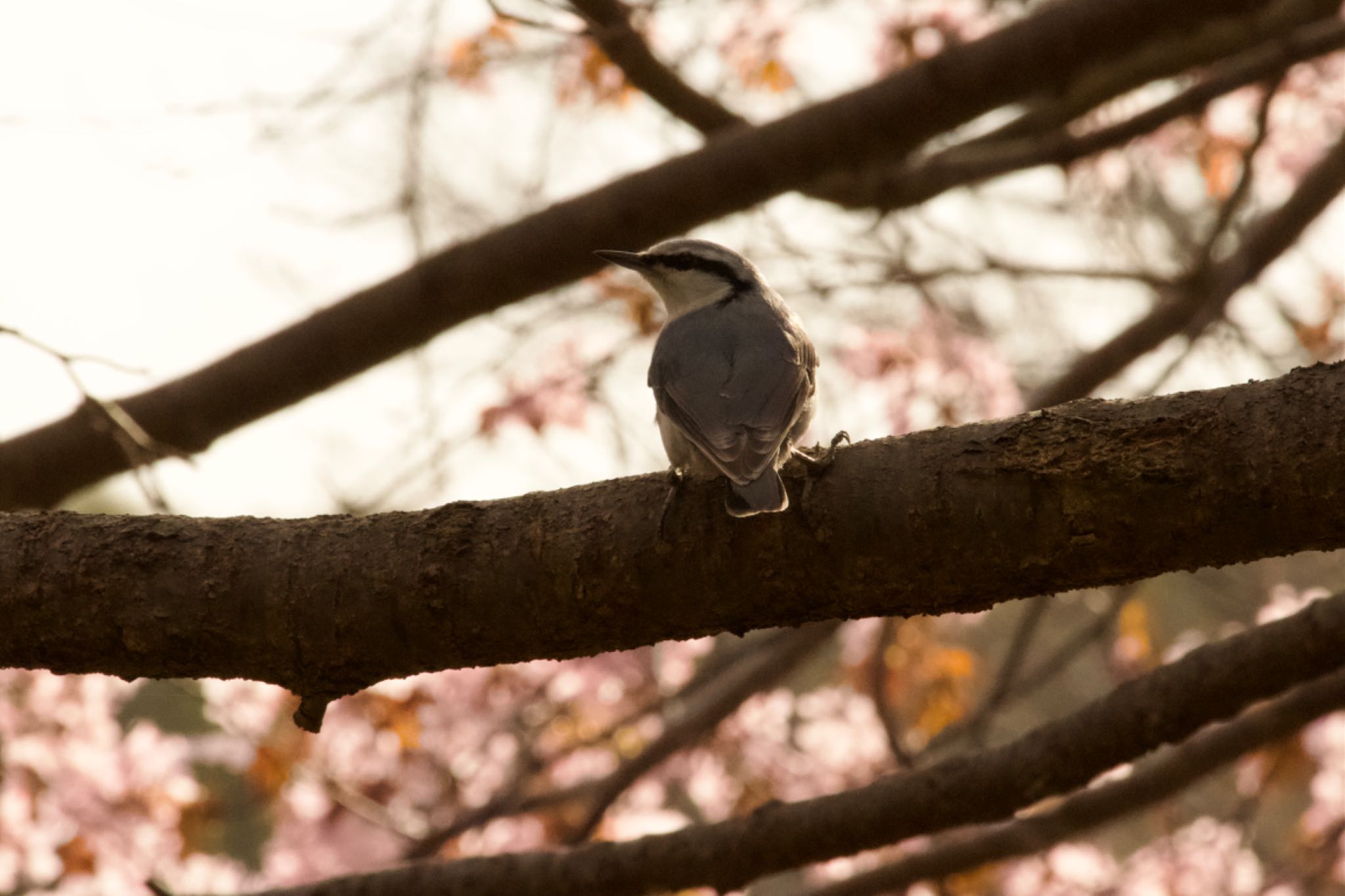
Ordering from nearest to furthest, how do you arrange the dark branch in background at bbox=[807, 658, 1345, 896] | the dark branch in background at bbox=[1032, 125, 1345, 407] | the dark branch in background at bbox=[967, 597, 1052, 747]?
the dark branch in background at bbox=[807, 658, 1345, 896], the dark branch in background at bbox=[967, 597, 1052, 747], the dark branch in background at bbox=[1032, 125, 1345, 407]

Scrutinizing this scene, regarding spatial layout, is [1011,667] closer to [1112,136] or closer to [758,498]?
[1112,136]

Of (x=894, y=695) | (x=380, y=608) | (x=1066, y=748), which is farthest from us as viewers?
(x=894, y=695)

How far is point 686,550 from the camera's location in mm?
1979

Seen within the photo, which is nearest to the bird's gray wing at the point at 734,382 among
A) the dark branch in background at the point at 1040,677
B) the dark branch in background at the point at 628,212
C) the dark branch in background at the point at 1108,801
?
the dark branch in background at the point at 628,212

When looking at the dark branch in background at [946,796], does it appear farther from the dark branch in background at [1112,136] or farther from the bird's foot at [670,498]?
the dark branch in background at [1112,136]

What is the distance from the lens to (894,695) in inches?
243

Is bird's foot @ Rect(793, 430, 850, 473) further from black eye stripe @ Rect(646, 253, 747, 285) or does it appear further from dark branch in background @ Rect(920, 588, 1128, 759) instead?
dark branch in background @ Rect(920, 588, 1128, 759)

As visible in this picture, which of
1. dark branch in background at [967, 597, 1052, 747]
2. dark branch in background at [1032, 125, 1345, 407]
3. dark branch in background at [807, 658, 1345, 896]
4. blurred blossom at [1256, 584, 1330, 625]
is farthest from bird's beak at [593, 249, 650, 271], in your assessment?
blurred blossom at [1256, 584, 1330, 625]

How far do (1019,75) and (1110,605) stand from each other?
1.80 meters

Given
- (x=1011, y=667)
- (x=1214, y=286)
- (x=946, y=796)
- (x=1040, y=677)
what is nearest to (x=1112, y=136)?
(x=1214, y=286)

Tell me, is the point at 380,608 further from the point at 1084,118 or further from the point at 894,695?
the point at 894,695

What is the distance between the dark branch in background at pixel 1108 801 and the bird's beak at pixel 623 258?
1855 millimetres

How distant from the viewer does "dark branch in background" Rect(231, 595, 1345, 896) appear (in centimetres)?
273

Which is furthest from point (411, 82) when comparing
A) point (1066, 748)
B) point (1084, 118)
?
point (1066, 748)
